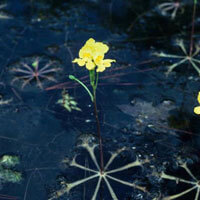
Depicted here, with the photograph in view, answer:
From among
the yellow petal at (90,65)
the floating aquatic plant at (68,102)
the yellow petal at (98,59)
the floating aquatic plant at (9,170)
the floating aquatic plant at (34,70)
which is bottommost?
the floating aquatic plant at (9,170)

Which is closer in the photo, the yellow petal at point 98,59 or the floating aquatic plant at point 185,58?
the yellow petal at point 98,59

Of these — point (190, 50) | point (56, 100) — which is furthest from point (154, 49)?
point (56, 100)

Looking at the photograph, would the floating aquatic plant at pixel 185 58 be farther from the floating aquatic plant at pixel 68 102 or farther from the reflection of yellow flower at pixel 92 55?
the reflection of yellow flower at pixel 92 55

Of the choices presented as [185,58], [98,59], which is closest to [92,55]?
[98,59]

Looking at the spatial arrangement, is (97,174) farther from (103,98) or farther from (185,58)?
(185,58)

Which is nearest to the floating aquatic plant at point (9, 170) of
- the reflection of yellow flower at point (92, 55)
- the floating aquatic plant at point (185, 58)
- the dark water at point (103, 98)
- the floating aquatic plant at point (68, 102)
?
the dark water at point (103, 98)

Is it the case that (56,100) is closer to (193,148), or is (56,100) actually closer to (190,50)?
(193,148)

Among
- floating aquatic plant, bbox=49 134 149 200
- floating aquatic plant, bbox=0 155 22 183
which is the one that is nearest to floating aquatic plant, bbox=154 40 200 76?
floating aquatic plant, bbox=49 134 149 200

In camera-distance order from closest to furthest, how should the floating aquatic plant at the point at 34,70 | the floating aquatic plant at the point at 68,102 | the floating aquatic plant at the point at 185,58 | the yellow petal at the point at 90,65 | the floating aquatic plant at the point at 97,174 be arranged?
the yellow petal at the point at 90,65, the floating aquatic plant at the point at 97,174, the floating aquatic plant at the point at 68,102, the floating aquatic plant at the point at 34,70, the floating aquatic plant at the point at 185,58
